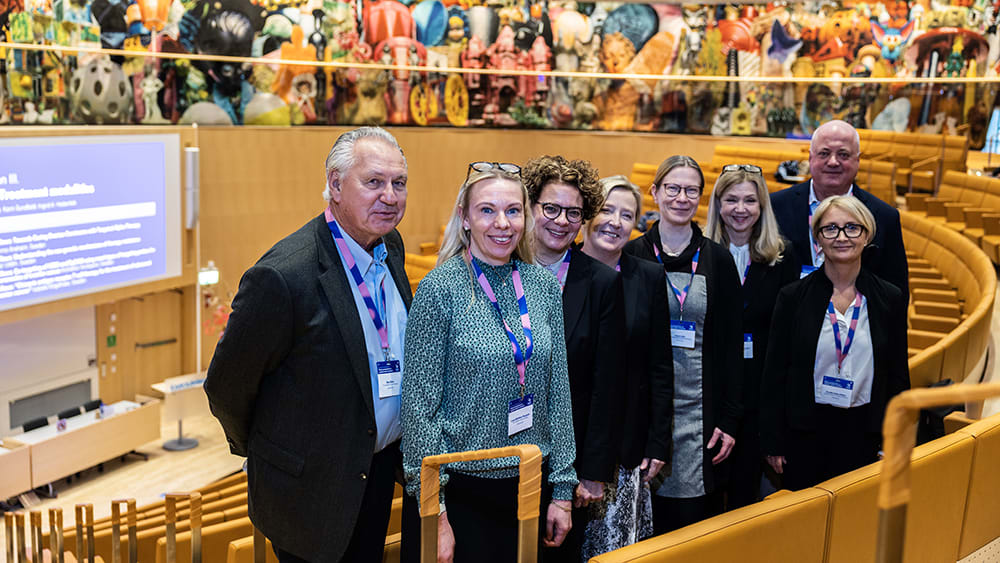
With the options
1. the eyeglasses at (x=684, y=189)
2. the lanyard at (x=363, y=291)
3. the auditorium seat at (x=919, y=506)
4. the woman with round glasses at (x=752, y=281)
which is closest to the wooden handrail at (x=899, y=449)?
the auditorium seat at (x=919, y=506)

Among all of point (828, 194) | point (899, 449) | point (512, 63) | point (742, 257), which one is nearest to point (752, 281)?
point (742, 257)

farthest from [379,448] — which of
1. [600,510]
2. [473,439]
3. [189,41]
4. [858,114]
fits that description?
[858,114]

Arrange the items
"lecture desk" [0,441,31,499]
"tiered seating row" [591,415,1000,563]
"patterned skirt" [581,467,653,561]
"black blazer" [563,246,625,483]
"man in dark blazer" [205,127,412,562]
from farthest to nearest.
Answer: "lecture desk" [0,441,31,499], "patterned skirt" [581,467,653,561], "black blazer" [563,246,625,483], "tiered seating row" [591,415,1000,563], "man in dark blazer" [205,127,412,562]

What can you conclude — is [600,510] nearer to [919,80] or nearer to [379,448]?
[379,448]

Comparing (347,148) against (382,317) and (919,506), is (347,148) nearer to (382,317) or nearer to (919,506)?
(382,317)

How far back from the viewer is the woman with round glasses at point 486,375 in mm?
2076

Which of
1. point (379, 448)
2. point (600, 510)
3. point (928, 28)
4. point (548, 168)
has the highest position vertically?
point (928, 28)

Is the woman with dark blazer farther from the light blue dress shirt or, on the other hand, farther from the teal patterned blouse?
the light blue dress shirt

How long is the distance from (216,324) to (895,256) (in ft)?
33.8

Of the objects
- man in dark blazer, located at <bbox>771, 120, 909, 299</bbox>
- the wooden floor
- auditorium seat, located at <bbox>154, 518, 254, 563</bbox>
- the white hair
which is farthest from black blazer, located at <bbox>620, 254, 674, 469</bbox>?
the wooden floor

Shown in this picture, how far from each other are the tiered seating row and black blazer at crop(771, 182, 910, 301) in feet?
2.01

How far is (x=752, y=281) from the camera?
3.30 meters

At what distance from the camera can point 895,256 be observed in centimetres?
344

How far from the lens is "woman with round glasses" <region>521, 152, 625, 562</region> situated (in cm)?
248
